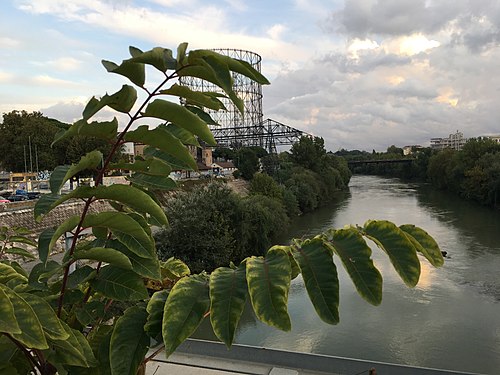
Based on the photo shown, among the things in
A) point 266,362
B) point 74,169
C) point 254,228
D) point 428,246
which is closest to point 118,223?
point 74,169

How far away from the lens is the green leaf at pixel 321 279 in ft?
3.65

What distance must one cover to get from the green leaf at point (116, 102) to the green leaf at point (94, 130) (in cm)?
6

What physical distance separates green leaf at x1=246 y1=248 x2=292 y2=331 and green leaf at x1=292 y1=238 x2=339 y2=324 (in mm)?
51

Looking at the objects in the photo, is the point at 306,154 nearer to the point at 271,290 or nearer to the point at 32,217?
the point at 32,217

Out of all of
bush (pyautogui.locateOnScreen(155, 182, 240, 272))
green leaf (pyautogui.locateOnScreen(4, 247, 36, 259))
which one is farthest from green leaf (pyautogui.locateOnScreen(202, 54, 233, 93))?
bush (pyautogui.locateOnScreen(155, 182, 240, 272))

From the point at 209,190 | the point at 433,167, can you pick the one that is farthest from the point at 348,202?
the point at 209,190

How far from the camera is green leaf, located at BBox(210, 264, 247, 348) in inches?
42.7

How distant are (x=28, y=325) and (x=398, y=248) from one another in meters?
1.00

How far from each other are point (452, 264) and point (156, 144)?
19257mm

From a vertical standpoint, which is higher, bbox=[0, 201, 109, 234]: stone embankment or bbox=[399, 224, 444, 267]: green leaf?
bbox=[399, 224, 444, 267]: green leaf

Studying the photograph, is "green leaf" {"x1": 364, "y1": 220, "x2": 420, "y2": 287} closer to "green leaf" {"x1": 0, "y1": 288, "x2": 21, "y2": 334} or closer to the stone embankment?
"green leaf" {"x1": 0, "y1": 288, "x2": 21, "y2": 334}

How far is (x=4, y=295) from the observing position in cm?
100

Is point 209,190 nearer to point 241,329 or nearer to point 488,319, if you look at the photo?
point 241,329

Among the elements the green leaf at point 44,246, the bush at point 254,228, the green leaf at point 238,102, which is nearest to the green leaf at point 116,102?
the green leaf at point 238,102
